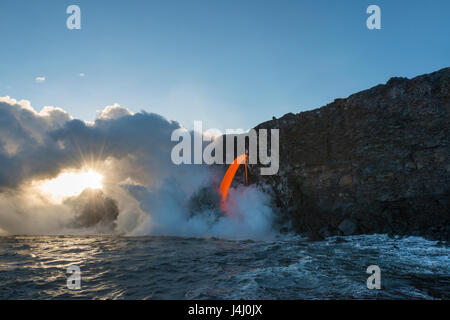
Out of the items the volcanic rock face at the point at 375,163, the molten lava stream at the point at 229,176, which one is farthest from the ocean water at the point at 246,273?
the molten lava stream at the point at 229,176

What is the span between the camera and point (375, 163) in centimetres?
1898

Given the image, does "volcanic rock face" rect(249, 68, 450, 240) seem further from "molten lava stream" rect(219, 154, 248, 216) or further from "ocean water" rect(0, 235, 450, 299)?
"molten lava stream" rect(219, 154, 248, 216)

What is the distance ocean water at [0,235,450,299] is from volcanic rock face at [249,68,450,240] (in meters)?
2.82

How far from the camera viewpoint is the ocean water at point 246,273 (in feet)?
25.5

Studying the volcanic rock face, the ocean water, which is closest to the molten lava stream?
the volcanic rock face

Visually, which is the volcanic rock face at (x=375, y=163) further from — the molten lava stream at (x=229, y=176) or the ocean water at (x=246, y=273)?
the molten lava stream at (x=229, y=176)

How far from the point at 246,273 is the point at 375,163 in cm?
1493

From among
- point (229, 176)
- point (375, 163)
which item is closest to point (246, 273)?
point (375, 163)

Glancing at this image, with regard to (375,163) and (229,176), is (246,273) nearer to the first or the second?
(375,163)

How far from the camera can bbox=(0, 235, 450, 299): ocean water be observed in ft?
25.5

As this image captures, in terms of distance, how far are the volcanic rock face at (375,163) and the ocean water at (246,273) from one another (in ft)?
9.25
